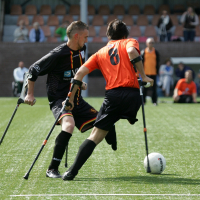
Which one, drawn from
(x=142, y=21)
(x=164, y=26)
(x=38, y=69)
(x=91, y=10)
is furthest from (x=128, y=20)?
(x=38, y=69)

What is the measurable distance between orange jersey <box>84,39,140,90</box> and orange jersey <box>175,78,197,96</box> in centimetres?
1086

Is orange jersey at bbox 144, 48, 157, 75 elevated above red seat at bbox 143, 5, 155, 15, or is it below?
below

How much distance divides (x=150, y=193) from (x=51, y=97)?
5.69ft

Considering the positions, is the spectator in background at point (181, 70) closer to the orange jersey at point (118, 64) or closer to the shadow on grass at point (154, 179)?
the shadow on grass at point (154, 179)

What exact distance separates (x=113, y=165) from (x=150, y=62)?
29.7 ft

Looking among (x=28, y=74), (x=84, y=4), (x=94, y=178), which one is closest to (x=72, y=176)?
(x=94, y=178)

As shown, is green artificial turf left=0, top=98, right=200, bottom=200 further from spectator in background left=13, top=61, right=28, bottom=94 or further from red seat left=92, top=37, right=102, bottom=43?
red seat left=92, top=37, right=102, bottom=43

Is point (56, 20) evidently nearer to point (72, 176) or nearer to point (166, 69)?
point (166, 69)

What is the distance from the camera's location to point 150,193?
4.20 metres

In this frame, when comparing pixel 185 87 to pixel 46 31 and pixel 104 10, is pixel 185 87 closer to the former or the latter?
pixel 46 31

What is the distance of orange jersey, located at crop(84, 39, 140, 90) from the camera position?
4648 mm

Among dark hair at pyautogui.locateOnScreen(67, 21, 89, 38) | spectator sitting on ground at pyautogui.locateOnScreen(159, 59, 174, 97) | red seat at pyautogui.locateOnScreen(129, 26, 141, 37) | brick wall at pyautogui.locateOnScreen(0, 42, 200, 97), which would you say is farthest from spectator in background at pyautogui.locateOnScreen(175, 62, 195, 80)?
dark hair at pyautogui.locateOnScreen(67, 21, 89, 38)

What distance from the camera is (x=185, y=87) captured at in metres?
15.5

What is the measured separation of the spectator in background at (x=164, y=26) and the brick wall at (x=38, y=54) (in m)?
0.52
